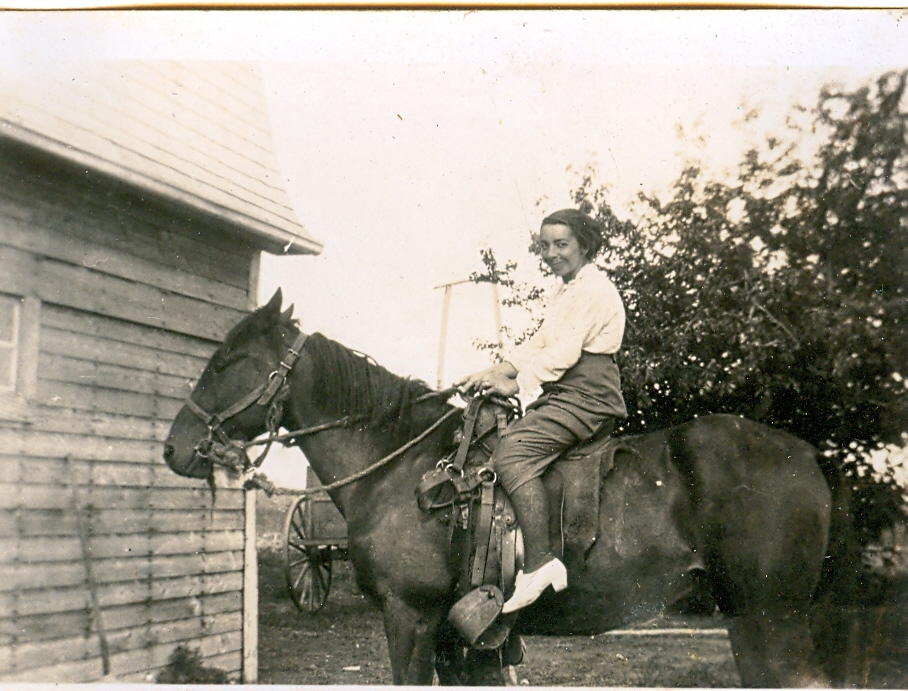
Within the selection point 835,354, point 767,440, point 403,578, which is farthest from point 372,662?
point 835,354

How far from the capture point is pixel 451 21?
4336mm

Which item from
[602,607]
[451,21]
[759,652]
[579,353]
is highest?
[451,21]

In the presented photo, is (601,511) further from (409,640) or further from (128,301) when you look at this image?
(128,301)

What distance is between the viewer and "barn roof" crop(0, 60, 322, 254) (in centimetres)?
445

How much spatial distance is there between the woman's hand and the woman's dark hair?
0.86 m

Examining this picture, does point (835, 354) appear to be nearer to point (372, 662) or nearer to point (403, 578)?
point (403, 578)

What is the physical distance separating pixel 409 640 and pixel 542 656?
4079 millimetres

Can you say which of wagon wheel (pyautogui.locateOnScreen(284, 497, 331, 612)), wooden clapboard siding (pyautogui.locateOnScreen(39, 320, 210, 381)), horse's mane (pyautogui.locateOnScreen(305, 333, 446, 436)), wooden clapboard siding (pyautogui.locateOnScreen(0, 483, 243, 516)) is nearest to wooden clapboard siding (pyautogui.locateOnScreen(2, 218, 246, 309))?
wooden clapboard siding (pyautogui.locateOnScreen(39, 320, 210, 381))

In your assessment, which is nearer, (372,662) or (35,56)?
(35,56)

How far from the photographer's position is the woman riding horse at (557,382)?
343 centimetres

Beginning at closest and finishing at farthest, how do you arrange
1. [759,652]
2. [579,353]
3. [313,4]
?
[759,652] < [579,353] < [313,4]

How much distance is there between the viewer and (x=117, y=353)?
5.00 meters

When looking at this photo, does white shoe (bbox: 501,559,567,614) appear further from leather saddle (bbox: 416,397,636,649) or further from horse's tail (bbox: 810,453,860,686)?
horse's tail (bbox: 810,453,860,686)

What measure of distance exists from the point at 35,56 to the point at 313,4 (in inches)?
77.7
